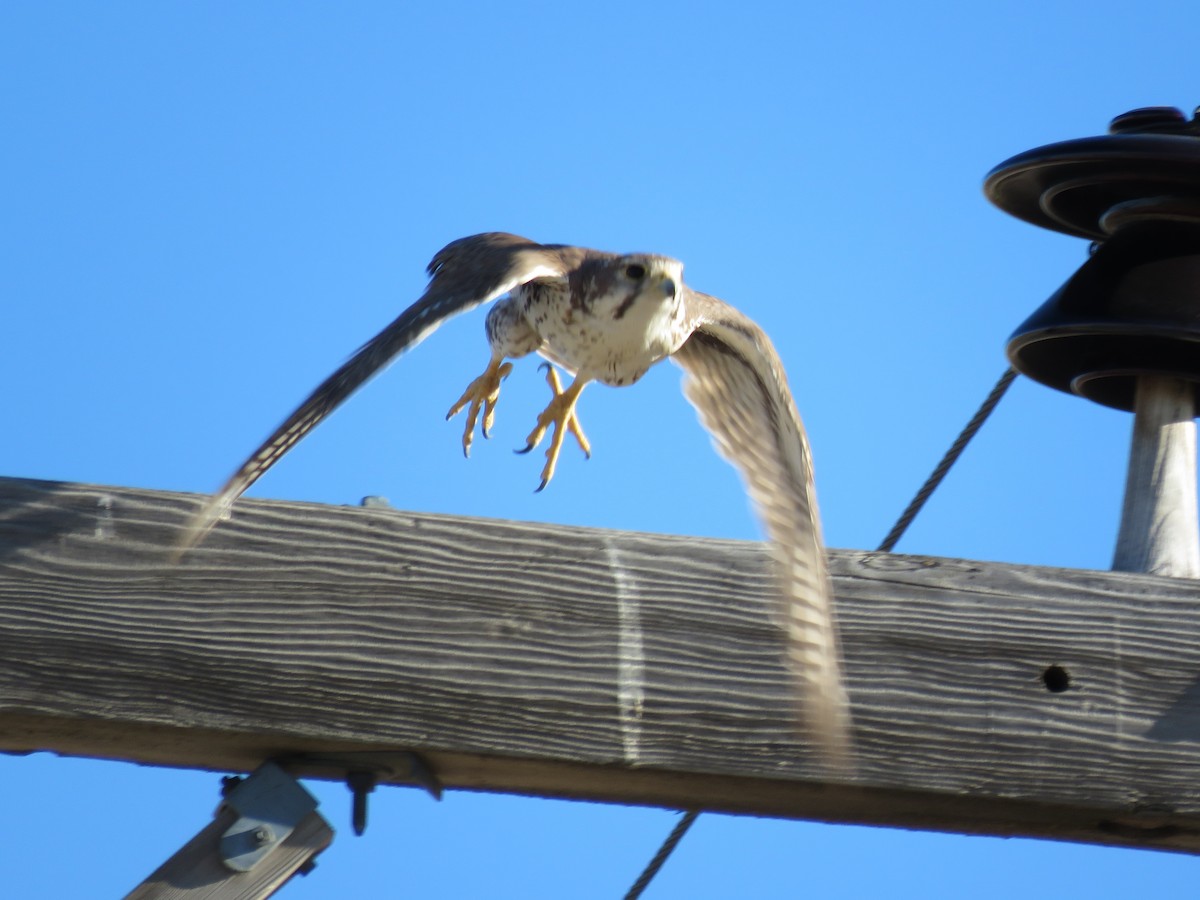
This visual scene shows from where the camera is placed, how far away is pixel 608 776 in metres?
2.05

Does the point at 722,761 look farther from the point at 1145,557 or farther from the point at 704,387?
the point at 704,387

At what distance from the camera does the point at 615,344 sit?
12.9ft

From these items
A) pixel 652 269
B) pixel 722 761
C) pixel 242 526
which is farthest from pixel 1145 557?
pixel 652 269

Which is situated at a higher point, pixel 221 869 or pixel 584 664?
pixel 584 664

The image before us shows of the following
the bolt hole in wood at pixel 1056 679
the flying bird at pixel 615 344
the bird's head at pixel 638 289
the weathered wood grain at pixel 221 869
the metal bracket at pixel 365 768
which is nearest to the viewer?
the weathered wood grain at pixel 221 869

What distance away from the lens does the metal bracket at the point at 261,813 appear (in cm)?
191

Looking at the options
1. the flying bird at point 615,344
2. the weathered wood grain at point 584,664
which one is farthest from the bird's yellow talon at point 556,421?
the weathered wood grain at point 584,664

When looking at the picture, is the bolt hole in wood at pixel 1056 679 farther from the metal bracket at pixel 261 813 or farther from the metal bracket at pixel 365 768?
the metal bracket at pixel 261 813

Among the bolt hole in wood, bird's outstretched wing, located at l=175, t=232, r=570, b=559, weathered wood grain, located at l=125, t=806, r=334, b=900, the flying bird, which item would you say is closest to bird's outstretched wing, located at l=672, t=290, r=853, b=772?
the flying bird

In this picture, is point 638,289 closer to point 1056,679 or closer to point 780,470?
point 780,470

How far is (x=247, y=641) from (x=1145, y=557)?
126 centimetres

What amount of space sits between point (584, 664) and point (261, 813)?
42 centimetres

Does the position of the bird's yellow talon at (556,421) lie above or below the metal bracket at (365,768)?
above

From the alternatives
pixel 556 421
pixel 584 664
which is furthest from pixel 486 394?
pixel 584 664
